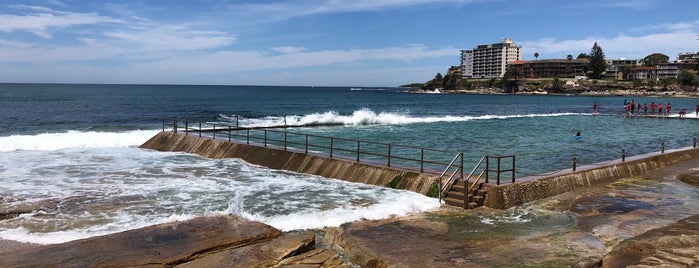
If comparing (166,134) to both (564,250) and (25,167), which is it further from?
(564,250)

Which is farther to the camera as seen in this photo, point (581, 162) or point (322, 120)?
point (322, 120)

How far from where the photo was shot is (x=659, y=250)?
7.78 metres

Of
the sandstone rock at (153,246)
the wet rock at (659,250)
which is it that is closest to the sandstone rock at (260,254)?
the sandstone rock at (153,246)

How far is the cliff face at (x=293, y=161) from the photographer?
45.9 feet

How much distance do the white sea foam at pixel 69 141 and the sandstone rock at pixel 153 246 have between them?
18.9 m

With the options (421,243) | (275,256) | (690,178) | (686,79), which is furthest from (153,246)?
(686,79)

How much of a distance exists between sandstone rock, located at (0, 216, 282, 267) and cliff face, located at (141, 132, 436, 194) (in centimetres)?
559

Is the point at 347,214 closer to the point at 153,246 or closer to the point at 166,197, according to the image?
the point at 153,246

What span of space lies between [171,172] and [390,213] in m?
8.96

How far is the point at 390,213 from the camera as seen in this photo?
453 inches

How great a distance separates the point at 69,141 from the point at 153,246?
72.5 feet

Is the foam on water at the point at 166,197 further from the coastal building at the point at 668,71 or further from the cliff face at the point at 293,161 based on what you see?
the coastal building at the point at 668,71

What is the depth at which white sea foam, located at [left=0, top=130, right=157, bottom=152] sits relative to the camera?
83.1 feet

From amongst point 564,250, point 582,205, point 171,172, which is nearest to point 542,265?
point 564,250
